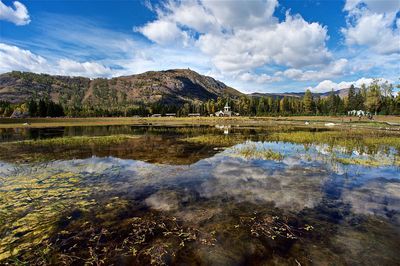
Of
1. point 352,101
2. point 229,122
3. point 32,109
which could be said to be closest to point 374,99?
point 352,101

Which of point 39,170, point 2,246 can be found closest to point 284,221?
point 2,246

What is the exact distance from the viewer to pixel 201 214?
1146 cm

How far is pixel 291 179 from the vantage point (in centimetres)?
1725

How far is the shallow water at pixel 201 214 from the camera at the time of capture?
27.0 ft

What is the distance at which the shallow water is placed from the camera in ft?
27.0

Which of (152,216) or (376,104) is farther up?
(376,104)

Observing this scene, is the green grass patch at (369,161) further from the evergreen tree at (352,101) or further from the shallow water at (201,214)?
the evergreen tree at (352,101)

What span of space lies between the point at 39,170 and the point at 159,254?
655 inches

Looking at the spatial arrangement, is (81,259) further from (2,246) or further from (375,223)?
(375,223)

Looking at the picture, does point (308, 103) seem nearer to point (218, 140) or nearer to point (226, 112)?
point (226, 112)

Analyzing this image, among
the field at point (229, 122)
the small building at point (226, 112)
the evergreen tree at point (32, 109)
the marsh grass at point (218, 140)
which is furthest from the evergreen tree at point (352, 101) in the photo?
the evergreen tree at point (32, 109)

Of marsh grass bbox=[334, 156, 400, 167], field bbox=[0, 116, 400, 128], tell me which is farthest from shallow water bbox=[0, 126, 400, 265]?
field bbox=[0, 116, 400, 128]

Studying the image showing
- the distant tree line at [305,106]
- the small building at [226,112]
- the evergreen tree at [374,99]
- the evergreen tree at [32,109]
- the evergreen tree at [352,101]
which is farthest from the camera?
the small building at [226,112]

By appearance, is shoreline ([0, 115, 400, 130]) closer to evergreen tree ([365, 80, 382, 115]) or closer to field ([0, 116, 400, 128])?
field ([0, 116, 400, 128])
